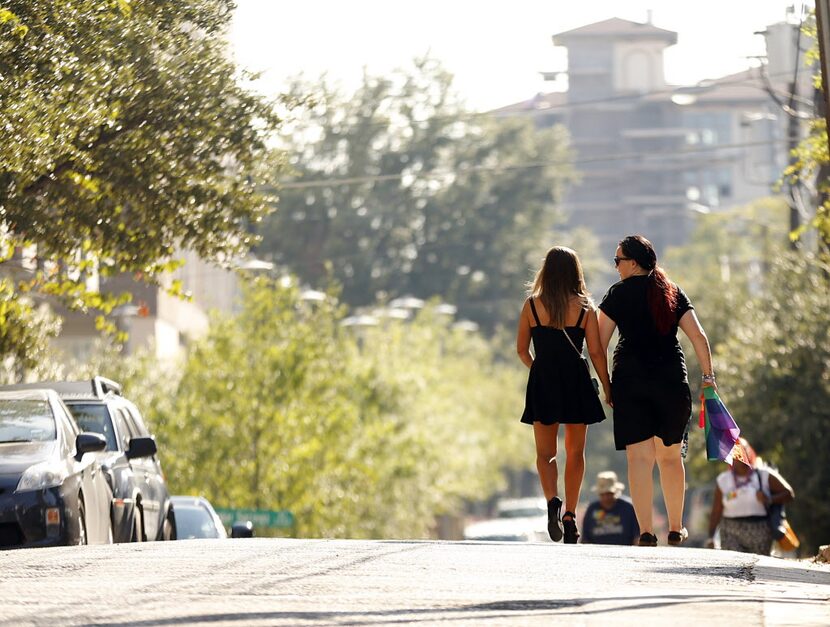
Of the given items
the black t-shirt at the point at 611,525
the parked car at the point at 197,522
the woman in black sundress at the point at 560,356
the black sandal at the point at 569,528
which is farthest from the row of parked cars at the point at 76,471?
the black t-shirt at the point at 611,525

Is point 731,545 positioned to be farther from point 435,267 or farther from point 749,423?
point 435,267

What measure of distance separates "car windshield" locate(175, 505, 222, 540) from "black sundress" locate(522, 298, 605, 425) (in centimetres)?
874

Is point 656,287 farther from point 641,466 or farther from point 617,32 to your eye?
point 617,32

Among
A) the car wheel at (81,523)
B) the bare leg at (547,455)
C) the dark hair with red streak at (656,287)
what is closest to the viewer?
the dark hair with red streak at (656,287)

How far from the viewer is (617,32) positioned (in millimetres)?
186250

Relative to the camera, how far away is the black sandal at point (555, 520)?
13.8 meters

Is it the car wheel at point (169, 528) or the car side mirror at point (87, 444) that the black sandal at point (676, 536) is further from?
the car wheel at point (169, 528)

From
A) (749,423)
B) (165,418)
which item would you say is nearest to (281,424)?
(165,418)

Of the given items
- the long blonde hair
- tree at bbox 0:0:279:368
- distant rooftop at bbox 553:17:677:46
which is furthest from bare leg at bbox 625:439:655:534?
distant rooftop at bbox 553:17:677:46

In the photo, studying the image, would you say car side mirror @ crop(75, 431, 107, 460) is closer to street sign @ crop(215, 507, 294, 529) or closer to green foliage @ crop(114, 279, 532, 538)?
street sign @ crop(215, 507, 294, 529)

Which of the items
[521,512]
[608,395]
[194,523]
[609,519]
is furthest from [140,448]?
[521,512]

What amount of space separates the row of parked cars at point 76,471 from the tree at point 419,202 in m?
66.6

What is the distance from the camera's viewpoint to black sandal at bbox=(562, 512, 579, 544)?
14039 millimetres

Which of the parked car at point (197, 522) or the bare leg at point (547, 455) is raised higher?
the bare leg at point (547, 455)
